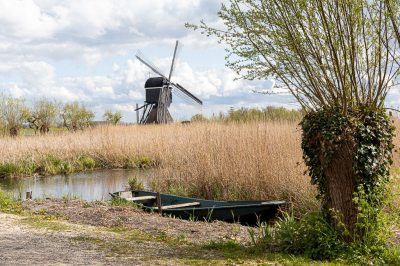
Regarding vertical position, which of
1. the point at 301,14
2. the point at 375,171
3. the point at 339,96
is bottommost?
the point at 375,171

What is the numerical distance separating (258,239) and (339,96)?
213 cm

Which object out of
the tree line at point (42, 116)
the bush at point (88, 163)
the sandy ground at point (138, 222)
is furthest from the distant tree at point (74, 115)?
the sandy ground at point (138, 222)

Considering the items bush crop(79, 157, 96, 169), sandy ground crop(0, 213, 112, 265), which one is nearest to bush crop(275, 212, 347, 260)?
sandy ground crop(0, 213, 112, 265)

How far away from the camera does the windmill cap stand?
112ft

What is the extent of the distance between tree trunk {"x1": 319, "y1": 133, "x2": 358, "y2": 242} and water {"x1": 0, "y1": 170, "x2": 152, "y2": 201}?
7189 mm

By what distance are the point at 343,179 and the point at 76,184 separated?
1027 centimetres

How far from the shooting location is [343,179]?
14.0 ft

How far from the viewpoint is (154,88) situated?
34.3 metres

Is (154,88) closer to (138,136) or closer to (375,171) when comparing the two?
(138,136)

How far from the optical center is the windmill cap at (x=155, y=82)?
34281 millimetres

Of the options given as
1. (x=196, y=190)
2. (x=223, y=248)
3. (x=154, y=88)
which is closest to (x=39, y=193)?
(x=196, y=190)

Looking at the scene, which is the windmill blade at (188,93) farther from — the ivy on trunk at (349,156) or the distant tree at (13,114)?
the ivy on trunk at (349,156)

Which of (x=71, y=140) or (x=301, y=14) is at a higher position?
(x=301, y=14)

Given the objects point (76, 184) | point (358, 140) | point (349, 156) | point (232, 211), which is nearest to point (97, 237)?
point (232, 211)
